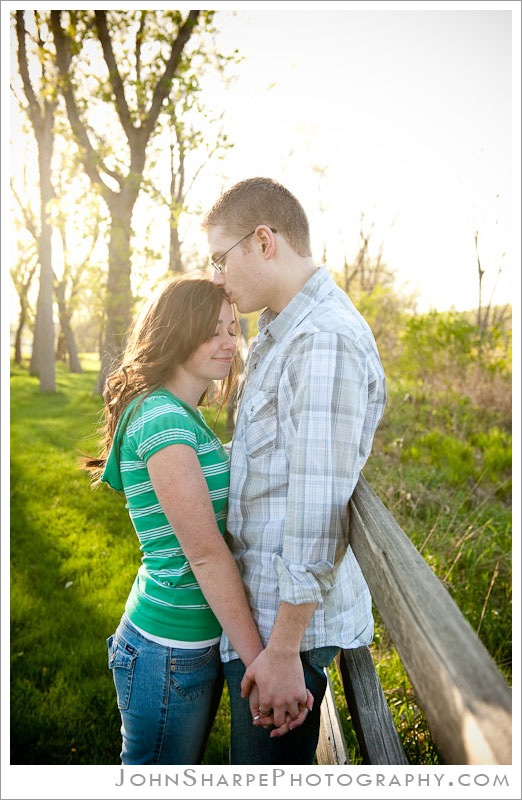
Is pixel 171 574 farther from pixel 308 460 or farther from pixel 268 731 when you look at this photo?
pixel 308 460

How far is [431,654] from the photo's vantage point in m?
0.97

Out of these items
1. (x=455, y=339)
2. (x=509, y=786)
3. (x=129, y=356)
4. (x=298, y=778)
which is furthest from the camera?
(x=455, y=339)

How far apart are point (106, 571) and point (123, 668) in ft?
10.1

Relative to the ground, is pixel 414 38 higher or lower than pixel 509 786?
higher

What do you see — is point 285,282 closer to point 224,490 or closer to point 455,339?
point 224,490

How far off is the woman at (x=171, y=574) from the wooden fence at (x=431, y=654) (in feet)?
1.35

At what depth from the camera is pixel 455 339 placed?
10195mm

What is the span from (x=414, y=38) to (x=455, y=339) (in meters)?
6.95

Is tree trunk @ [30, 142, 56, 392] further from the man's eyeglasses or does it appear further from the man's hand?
the man's hand

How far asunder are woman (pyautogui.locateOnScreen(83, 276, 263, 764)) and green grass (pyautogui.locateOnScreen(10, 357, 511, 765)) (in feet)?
2.12

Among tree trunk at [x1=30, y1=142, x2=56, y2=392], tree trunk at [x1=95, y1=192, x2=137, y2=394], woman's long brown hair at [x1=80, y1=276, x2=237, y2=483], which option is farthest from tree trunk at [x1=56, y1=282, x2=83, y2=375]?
woman's long brown hair at [x1=80, y1=276, x2=237, y2=483]

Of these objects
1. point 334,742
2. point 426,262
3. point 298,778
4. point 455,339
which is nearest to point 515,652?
point 334,742

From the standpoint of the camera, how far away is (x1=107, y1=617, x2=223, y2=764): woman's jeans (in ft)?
5.42

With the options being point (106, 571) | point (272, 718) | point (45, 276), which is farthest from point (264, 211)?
point (45, 276)
